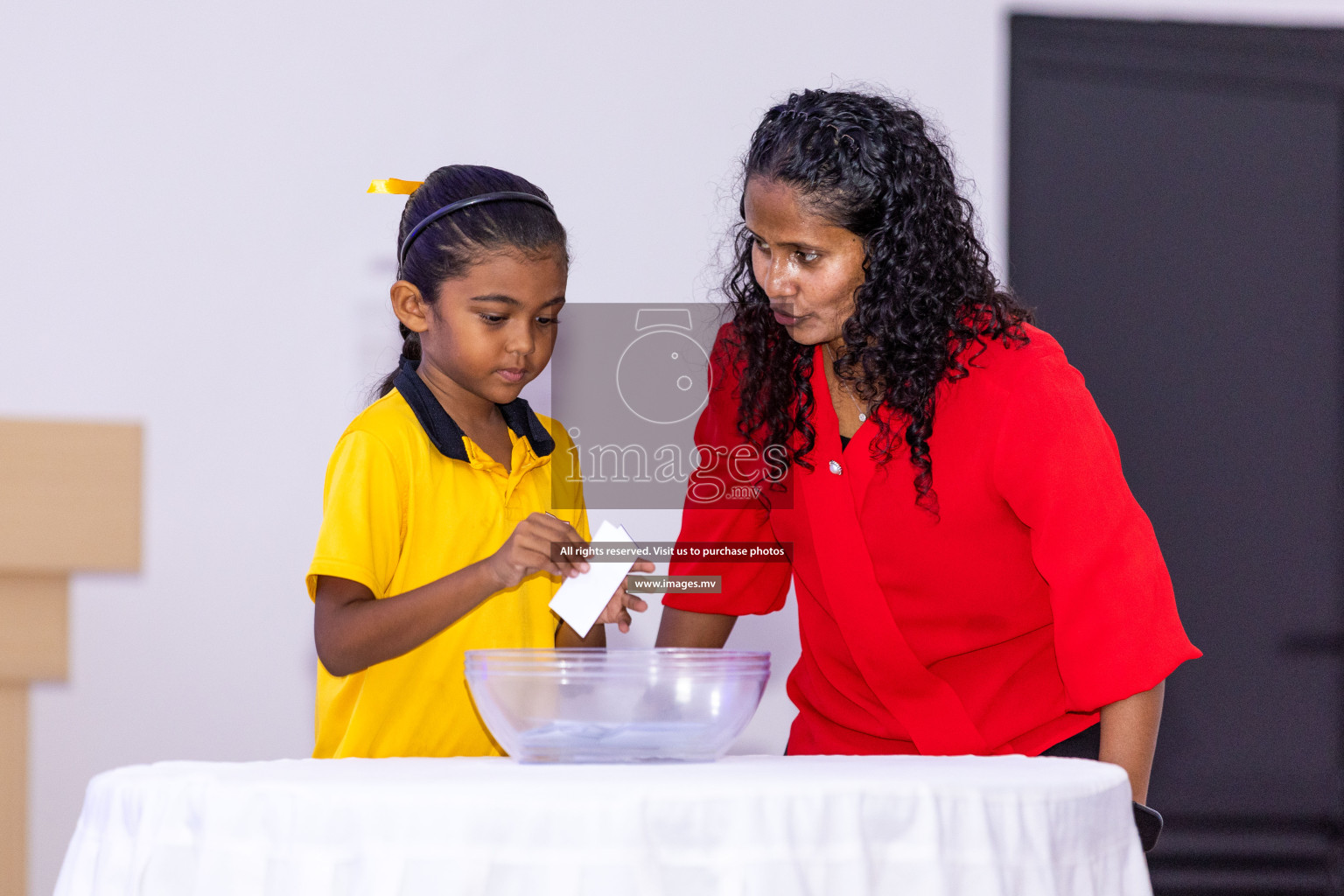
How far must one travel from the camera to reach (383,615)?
1.13 metres

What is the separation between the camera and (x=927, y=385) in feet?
3.99

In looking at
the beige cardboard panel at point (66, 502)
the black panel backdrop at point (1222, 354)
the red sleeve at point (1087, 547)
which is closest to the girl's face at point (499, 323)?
the red sleeve at point (1087, 547)

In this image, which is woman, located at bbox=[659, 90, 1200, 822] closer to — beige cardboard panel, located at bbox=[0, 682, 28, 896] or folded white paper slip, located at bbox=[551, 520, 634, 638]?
folded white paper slip, located at bbox=[551, 520, 634, 638]

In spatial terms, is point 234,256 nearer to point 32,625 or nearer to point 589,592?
point 32,625

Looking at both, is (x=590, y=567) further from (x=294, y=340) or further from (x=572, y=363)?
(x=294, y=340)

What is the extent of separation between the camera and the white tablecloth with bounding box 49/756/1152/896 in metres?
0.73

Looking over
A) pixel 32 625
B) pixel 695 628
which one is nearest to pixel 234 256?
pixel 32 625

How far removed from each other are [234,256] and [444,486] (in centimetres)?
110

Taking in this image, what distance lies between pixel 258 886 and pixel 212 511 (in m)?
1.52

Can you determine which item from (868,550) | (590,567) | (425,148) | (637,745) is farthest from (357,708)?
(425,148)

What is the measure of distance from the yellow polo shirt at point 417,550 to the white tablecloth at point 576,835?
0.41m

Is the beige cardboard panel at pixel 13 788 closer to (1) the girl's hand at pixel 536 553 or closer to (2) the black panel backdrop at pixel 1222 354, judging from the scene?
(1) the girl's hand at pixel 536 553

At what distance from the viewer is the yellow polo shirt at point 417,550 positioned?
120 centimetres

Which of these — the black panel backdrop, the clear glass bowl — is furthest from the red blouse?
the black panel backdrop
